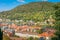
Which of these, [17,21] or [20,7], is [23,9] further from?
[17,21]

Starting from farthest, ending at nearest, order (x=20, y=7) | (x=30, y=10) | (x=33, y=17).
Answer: (x=20, y=7)
(x=30, y=10)
(x=33, y=17)

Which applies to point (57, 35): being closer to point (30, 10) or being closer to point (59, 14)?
point (59, 14)

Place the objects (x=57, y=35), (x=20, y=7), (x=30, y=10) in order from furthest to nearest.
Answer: (x=20, y=7)
(x=30, y=10)
(x=57, y=35)

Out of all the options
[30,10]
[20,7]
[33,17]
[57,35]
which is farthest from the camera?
[20,7]

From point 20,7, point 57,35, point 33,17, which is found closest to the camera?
point 57,35

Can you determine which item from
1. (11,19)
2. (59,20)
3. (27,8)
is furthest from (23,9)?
(59,20)

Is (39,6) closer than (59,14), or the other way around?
(59,14)

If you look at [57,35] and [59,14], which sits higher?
[59,14]

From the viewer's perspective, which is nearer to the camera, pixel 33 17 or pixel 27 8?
pixel 33 17
